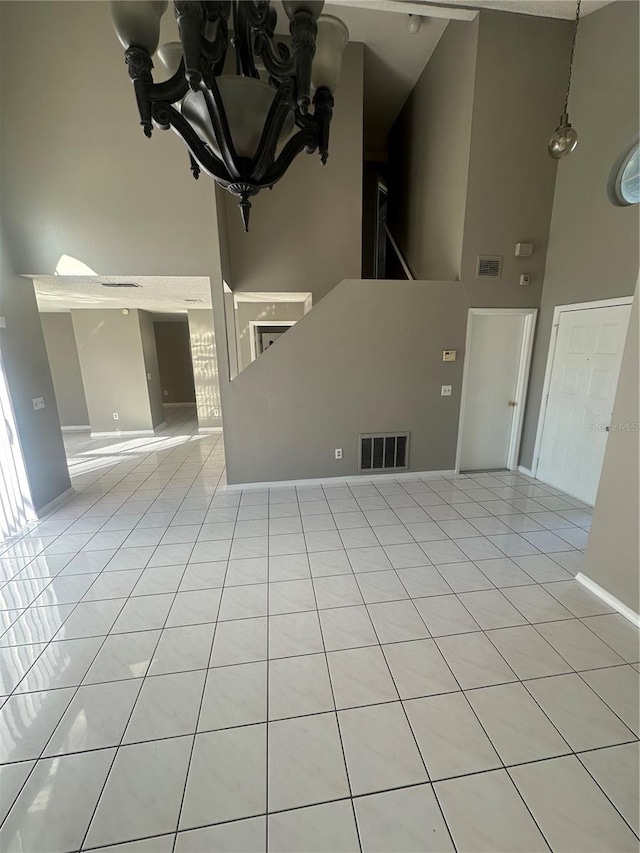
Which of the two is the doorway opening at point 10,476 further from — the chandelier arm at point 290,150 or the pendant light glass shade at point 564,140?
the pendant light glass shade at point 564,140

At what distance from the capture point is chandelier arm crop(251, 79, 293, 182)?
103 centimetres

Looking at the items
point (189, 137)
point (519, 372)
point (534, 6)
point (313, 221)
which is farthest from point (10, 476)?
point (534, 6)

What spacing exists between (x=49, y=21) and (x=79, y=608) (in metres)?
4.60

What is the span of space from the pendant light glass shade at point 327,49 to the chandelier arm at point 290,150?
0.63 feet

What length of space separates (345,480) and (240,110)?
345 cm

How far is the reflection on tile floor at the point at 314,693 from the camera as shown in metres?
1.17

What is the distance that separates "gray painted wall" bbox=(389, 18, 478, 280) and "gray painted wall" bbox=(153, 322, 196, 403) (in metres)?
6.65

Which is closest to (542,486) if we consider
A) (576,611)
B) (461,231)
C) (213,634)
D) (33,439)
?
(576,611)

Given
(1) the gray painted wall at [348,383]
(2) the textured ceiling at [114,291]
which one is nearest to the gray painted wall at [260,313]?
(2) the textured ceiling at [114,291]

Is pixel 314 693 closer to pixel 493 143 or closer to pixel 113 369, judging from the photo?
pixel 493 143

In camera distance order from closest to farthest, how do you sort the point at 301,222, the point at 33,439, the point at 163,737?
the point at 163,737, the point at 33,439, the point at 301,222

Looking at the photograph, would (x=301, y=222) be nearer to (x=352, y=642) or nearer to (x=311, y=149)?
(x=311, y=149)

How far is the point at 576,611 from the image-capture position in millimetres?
2059

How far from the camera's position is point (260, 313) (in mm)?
5285
